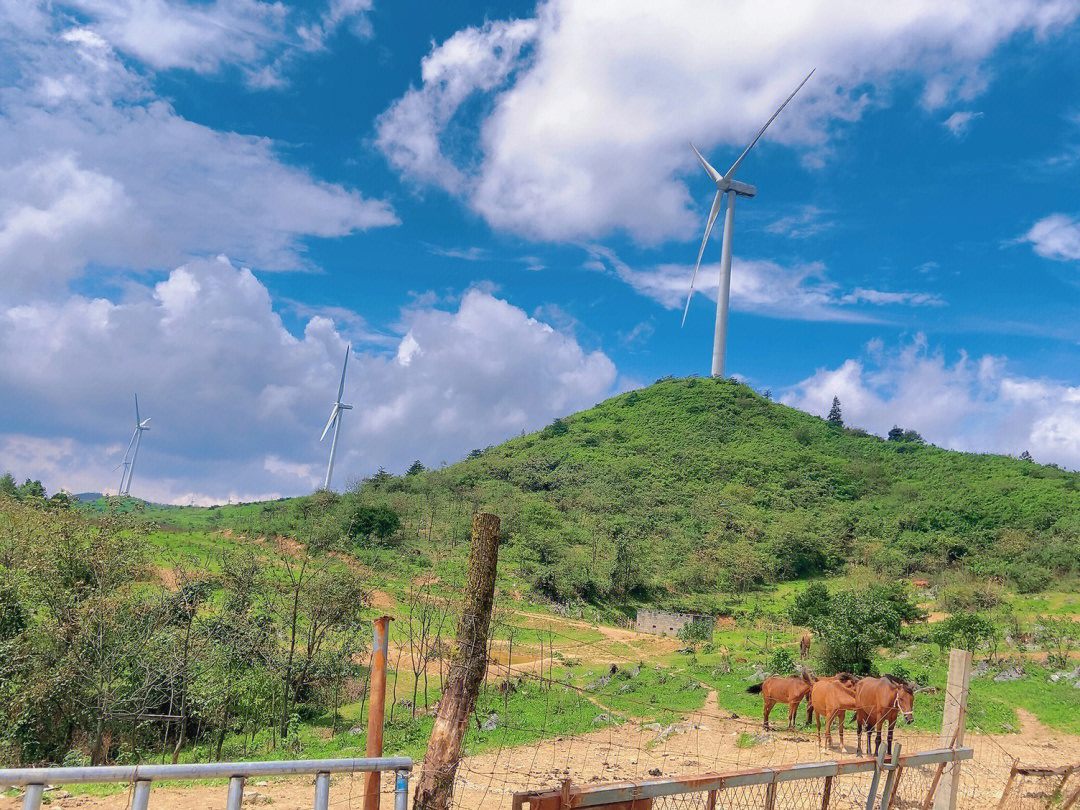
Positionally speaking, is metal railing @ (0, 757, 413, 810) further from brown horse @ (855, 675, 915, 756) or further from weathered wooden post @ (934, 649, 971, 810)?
brown horse @ (855, 675, 915, 756)

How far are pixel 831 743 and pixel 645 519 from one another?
52.9 meters

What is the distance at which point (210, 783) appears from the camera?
11.8m

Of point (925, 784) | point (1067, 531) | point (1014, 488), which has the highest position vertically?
point (1014, 488)

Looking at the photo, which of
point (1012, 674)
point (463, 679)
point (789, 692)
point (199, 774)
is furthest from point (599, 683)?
point (199, 774)

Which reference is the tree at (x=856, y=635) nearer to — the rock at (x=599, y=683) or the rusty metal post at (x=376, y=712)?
the rock at (x=599, y=683)

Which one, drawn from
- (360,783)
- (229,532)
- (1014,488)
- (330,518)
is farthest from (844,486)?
(360,783)

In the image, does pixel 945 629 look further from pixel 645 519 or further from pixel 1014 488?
pixel 1014 488

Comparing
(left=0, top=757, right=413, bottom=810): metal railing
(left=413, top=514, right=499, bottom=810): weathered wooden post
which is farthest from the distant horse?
(left=0, top=757, right=413, bottom=810): metal railing

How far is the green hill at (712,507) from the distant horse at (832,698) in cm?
3018

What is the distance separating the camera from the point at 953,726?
24.7ft

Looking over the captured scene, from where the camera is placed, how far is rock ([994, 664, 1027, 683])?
20678 mm

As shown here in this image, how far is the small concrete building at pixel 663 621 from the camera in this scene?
135ft

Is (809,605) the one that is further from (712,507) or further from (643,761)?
(712,507)

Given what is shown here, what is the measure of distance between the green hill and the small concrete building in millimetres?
5593
